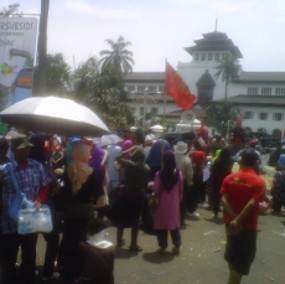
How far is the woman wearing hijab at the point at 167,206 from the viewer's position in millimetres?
6359

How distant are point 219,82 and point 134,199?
224ft

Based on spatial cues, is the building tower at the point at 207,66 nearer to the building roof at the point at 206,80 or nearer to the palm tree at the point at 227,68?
the building roof at the point at 206,80

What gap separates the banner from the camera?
1093 centimetres

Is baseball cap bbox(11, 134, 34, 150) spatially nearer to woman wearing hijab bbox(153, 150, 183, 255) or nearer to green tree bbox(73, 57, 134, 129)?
woman wearing hijab bbox(153, 150, 183, 255)

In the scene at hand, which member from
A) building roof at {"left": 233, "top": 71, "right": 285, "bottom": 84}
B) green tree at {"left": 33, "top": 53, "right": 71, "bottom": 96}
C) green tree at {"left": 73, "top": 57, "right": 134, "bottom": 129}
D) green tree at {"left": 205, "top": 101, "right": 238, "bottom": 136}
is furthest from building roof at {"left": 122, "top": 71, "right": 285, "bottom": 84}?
green tree at {"left": 33, "top": 53, "right": 71, "bottom": 96}

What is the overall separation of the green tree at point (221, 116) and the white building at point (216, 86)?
649 centimetres

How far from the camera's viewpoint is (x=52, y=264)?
502cm

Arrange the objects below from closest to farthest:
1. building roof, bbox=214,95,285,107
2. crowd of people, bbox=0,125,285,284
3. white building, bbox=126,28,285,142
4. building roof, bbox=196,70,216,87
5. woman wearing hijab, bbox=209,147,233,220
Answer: crowd of people, bbox=0,125,285,284, woman wearing hijab, bbox=209,147,233,220, building roof, bbox=214,95,285,107, white building, bbox=126,28,285,142, building roof, bbox=196,70,216,87

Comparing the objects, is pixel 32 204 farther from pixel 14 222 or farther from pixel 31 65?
pixel 31 65

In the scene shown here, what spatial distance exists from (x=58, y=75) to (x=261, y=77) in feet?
159

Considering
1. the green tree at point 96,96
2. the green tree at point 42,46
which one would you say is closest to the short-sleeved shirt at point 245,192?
the green tree at point 42,46

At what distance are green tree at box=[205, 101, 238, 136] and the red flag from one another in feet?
153

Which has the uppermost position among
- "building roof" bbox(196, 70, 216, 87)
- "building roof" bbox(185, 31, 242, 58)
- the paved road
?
"building roof" bbox(185, 31, 242, 58)

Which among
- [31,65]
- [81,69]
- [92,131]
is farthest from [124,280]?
[81,69]
